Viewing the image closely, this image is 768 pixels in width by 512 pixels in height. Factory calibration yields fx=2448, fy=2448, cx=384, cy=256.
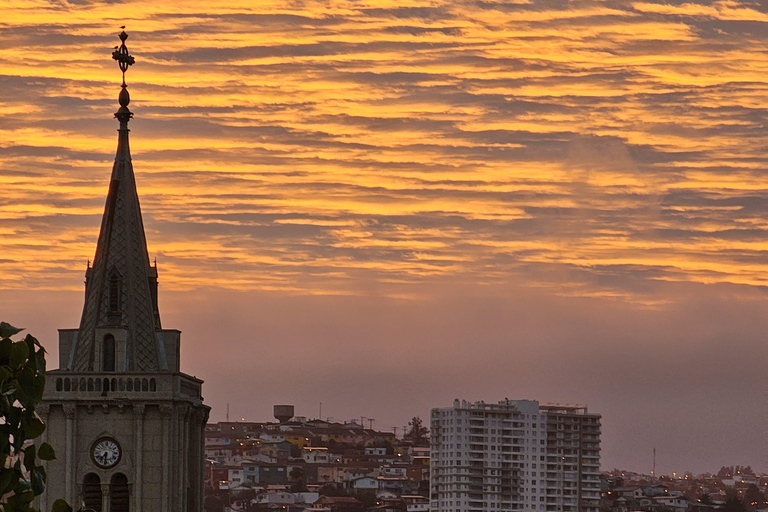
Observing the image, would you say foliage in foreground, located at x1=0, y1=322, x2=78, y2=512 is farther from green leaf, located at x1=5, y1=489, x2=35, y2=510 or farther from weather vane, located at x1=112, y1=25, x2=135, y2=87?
weather vane, located at x1=112, y1=25, x2=135, y2=87

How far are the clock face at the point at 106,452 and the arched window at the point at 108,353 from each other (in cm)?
129

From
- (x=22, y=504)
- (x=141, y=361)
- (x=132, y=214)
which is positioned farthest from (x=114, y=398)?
(x=22, y=504)

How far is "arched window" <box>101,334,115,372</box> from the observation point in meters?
44.3

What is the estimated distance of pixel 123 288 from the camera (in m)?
45.0

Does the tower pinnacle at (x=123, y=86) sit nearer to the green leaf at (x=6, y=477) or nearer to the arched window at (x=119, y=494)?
the arched window at (x=119, y=494)

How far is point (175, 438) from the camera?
4431 cm

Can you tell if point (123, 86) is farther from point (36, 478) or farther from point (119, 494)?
point (36, 478)

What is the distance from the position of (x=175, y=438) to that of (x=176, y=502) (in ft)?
3.83

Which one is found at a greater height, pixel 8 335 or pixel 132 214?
pixel 132 214

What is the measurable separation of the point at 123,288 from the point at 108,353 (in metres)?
1.34

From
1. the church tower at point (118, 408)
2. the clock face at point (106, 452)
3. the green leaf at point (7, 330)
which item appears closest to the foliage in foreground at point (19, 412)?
the green leaf at point (7, 330)

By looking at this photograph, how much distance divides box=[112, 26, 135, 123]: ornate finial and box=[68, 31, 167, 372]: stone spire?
120 millimetres

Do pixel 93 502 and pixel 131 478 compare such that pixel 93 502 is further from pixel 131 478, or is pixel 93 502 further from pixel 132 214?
pixel 132 214

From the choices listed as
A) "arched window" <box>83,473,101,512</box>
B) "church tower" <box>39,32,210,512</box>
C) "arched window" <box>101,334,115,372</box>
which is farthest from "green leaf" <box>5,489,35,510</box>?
"arched window" <box>101,334,115,372</box>
